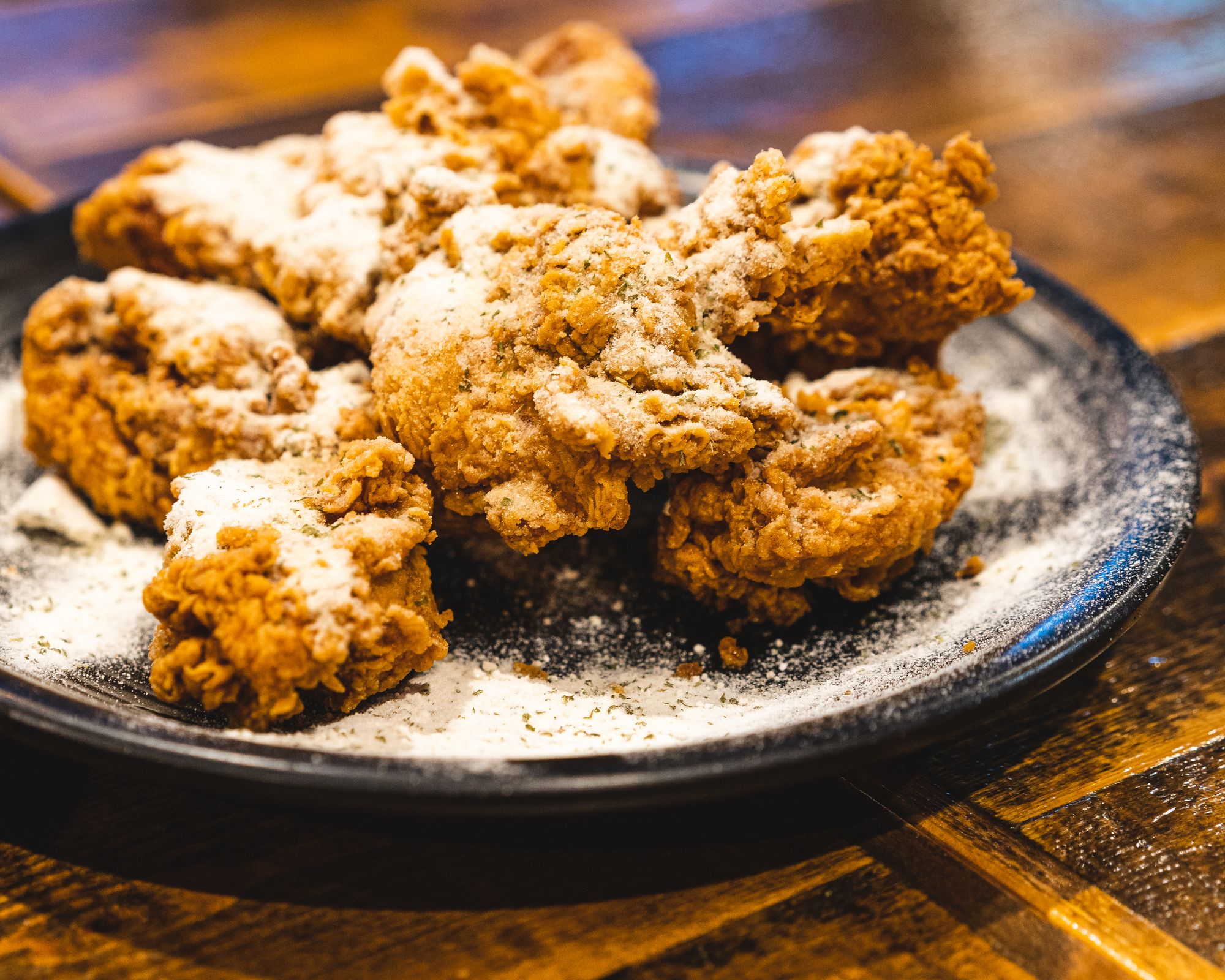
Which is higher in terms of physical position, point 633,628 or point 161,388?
point 161,388

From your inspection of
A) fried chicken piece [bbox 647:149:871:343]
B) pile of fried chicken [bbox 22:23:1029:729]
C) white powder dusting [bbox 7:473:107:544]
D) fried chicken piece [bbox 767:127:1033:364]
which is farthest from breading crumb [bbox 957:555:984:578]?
white powder dusting [bbox 7:473:107:544]

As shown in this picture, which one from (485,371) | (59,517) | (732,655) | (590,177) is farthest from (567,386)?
(59,517)

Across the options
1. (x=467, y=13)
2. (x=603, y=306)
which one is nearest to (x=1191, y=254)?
(x=603, y=306)

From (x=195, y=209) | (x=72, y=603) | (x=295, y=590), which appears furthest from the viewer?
(x=195, y=209)

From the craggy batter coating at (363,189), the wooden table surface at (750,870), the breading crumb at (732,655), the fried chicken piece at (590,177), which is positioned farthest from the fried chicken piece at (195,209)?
the breading crumb at (732,655)

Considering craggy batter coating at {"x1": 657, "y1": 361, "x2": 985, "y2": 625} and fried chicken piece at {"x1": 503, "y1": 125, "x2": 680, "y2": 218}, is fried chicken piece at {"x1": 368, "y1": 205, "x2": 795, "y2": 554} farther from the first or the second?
fried chicken piece at {"x1": 503, "y1": 125, "x2": 680, "y2": 218}

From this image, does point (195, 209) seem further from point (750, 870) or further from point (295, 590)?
point (750, 870)

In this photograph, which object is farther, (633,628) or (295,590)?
(633,628)

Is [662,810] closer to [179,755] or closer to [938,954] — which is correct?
[938,954]
